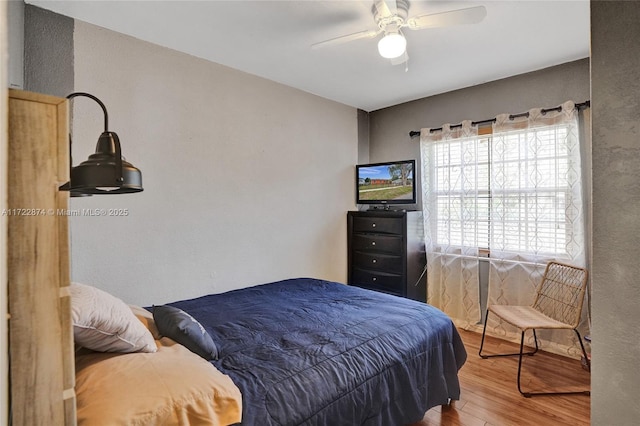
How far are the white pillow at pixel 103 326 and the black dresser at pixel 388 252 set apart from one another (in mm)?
2682

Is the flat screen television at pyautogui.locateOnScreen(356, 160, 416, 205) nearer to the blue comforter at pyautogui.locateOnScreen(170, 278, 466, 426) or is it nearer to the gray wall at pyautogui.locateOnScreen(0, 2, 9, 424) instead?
the blue comforter at pyautogui.locateOnScreen(170, 278, 466, 426)

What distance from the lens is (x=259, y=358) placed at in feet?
5.02

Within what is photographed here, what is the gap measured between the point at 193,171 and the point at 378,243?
81.1 inches

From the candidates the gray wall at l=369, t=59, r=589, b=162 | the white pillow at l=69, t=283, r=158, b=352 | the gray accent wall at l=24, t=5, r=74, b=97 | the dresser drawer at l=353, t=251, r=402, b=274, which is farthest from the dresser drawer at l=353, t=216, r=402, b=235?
the gray accent wall at l=24, t=5, r=74, b=97

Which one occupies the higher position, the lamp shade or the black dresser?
the lamp shade

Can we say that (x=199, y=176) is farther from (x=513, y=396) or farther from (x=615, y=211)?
(x=513, y=396)

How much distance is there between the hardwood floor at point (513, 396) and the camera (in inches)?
80.0

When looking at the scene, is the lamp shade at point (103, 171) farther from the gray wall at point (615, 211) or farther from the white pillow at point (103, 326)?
the gray wall at point (615, 211)

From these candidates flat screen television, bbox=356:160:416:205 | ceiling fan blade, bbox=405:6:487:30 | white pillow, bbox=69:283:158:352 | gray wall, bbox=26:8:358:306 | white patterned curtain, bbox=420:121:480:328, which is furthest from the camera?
flat screen television, bbox=356:160:416:205

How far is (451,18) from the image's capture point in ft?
6.13

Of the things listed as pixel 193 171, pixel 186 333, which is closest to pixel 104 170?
pixel 186 333

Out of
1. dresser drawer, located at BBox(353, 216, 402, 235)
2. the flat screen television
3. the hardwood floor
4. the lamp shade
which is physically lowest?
the hardwood floor

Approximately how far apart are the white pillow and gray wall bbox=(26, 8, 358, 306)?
1.27 m

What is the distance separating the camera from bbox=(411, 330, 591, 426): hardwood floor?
203 centimetres
